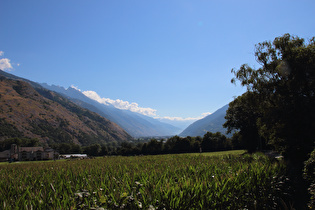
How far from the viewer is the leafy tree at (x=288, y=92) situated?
20047 mm

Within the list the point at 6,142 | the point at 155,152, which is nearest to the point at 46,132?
the point at 6,142

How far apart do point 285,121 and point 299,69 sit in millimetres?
5545

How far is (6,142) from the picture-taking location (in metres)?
133

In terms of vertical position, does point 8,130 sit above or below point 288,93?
below

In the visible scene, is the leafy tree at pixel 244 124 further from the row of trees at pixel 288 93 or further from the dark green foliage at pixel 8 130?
the dark green foliage at pixel 8 130

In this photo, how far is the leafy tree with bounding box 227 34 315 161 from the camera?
65.8 feet

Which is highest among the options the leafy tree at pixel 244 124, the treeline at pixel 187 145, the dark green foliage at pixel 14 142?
the leafy tree at pixel 244 124

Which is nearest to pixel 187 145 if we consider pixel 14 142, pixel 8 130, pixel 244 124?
pixel 244 124

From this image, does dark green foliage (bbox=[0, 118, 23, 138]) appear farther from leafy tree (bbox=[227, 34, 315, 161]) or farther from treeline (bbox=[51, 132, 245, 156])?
leafy tree (bbox=[227, 34, 315, 161])

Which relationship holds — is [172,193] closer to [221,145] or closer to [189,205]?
[189,205]

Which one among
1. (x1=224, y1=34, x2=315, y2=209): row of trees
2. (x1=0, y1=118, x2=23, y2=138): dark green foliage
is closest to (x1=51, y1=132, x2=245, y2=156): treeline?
(x1=224, y1=34, x2=315, y2=209): row of trees

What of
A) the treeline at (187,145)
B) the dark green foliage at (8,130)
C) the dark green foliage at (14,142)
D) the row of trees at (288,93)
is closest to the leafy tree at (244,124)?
the row of trees at (288,93)

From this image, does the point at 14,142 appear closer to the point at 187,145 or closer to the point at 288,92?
the point at 187,145

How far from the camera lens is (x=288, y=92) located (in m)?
21.8
